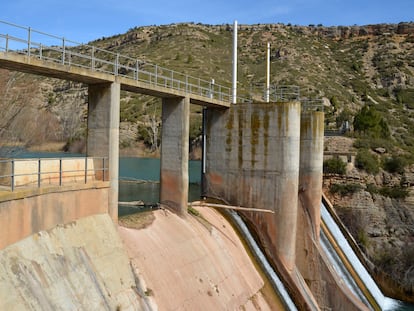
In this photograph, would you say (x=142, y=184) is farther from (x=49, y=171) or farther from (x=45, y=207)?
(x=45, y=207)

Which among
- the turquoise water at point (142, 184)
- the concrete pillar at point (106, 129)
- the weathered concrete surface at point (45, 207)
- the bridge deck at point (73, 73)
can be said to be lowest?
the turquoise water at point (142, 184)

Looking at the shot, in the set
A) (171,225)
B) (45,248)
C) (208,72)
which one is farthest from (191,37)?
(45,248)

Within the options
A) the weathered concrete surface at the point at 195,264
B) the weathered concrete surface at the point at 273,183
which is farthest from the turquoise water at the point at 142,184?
the weathered concrete surface at the point at 195,264

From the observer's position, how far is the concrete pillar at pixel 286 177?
16.6 metres

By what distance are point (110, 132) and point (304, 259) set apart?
1113cm

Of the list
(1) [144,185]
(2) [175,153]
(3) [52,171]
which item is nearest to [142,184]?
(1) [144,185]

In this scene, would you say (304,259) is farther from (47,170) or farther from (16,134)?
(16,134)

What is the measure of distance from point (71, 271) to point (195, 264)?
517 centimetres

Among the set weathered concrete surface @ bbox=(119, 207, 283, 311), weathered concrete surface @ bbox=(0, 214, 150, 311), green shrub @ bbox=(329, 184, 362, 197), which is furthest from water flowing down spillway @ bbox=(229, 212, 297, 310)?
green shrub @ bbox=(329, 184, 362, 197)

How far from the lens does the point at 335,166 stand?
2756cm

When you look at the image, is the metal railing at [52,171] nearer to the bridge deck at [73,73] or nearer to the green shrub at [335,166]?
the bridge deck at [73,73]

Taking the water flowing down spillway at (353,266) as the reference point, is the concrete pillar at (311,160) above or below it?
above

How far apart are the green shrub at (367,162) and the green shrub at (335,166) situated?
3.64 ft

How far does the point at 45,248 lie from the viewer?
869 cm
